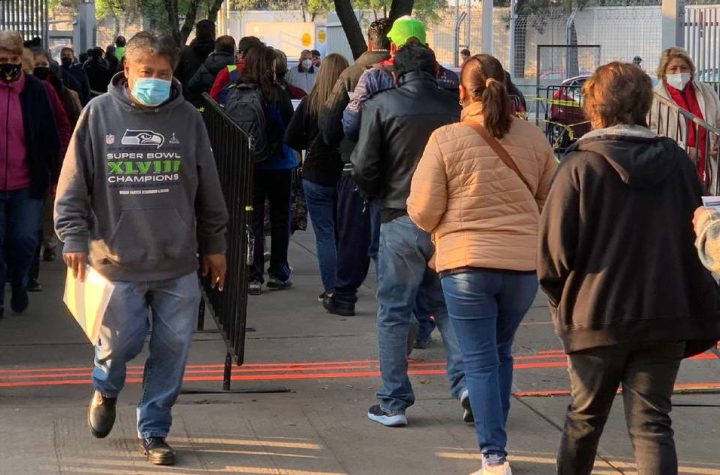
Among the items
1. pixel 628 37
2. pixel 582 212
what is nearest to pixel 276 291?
pixel 582 212

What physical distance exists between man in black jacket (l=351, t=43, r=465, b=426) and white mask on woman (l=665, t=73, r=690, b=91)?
12.2ft

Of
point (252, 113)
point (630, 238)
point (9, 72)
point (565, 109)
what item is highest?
point (9, 72)

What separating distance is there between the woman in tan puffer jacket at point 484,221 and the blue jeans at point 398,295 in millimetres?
667

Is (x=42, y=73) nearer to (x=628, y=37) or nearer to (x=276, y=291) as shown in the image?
(x=276, y=291)

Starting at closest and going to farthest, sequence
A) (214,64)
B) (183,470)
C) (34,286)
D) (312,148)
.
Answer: (183,470) < (312,148) < (34,286) < (214,64)

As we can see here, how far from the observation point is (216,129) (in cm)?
771

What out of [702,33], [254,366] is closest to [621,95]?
[254,366]

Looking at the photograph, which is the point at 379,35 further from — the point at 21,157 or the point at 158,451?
the point at 158,451

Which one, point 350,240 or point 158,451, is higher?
point 350,240

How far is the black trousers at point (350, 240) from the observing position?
27.5 feet

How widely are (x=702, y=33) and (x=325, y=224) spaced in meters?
7.79

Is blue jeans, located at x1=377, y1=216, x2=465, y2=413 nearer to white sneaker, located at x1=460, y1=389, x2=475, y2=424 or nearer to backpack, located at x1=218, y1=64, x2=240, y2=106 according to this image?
white sneaker, located at x1=460, y1=389, x2=475, y2=424

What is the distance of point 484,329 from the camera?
16.7 feet

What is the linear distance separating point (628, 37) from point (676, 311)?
80.5 ft
